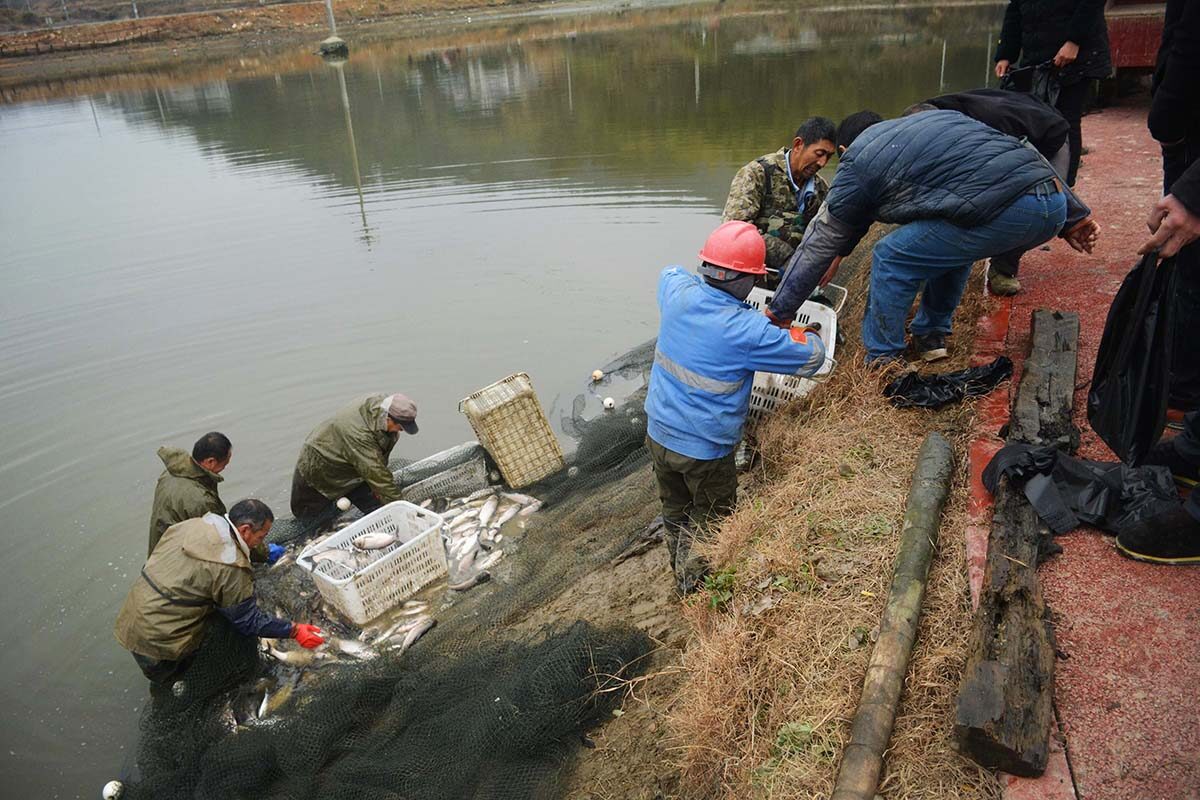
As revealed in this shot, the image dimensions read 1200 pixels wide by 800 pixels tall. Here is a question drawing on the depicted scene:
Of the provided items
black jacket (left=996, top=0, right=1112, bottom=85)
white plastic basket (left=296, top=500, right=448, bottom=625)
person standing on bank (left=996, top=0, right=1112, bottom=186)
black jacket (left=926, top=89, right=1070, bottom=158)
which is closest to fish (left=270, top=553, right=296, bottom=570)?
white plastic basket (left=296, top=500, right=448, bottom=625)

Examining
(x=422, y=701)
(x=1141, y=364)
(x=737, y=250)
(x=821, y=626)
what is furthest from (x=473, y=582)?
(x=1141, y=364)

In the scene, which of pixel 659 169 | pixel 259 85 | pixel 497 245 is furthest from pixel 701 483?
pixel 259 85

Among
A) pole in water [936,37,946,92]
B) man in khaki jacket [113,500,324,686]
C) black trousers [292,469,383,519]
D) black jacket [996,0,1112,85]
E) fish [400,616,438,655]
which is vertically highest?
black jacket [996,0,1112,85]

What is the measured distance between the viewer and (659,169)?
51.7 ft

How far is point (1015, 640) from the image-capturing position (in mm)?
2668

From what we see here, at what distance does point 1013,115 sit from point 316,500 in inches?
226

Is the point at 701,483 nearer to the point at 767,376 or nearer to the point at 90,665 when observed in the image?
the point at 767,376

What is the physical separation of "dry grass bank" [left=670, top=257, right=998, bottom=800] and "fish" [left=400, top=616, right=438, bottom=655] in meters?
2.19

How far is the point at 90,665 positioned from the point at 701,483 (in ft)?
14.5

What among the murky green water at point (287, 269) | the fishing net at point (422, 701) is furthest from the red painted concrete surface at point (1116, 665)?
the murky green water at point (287, 269)

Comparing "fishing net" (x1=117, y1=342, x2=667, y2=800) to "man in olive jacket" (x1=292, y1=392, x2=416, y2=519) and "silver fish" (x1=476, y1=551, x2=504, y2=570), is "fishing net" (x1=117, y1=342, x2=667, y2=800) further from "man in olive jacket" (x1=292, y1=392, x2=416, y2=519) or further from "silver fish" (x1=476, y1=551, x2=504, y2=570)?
"man in olive jacket" (x1=292, y1=392, x2=416, y2=519)

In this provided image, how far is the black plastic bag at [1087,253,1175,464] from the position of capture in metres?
2.98

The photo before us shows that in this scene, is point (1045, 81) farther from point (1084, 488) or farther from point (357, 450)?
point (357, 450)

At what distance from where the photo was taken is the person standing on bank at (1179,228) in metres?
2.89
